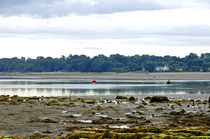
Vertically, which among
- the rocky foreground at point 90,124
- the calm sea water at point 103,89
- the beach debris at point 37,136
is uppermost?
the beach debris at point 37,136

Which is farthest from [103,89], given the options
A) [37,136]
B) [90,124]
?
[37,136]

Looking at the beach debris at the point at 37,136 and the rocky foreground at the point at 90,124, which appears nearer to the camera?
the rocky foreground at the point at 90,124

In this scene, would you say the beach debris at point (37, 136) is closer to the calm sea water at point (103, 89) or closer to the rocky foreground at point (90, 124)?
the rocky foreground at point (90, 124)

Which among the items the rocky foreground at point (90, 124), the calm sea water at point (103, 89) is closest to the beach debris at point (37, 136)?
the rocky foreground at point (90, 124)

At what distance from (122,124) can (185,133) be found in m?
9.48

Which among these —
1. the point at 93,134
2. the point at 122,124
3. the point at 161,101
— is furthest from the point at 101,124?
the point at 161,101

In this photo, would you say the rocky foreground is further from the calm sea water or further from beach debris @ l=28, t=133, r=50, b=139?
the calm sea water

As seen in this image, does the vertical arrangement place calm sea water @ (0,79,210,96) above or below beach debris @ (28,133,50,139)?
below

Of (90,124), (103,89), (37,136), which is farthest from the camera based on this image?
(103,89)

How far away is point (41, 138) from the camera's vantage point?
1424 centimetres

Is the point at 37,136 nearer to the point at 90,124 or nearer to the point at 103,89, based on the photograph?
the point at 90,124

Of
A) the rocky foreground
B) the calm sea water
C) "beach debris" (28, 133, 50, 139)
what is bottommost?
the calm sea water

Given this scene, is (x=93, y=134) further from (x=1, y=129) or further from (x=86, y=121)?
(x=86, y=121)

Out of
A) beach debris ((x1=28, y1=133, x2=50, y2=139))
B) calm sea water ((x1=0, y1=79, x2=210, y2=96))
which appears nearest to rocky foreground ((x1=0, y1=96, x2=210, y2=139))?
beach debris ((x1=28, y1=133, x2=50, y2=139))
